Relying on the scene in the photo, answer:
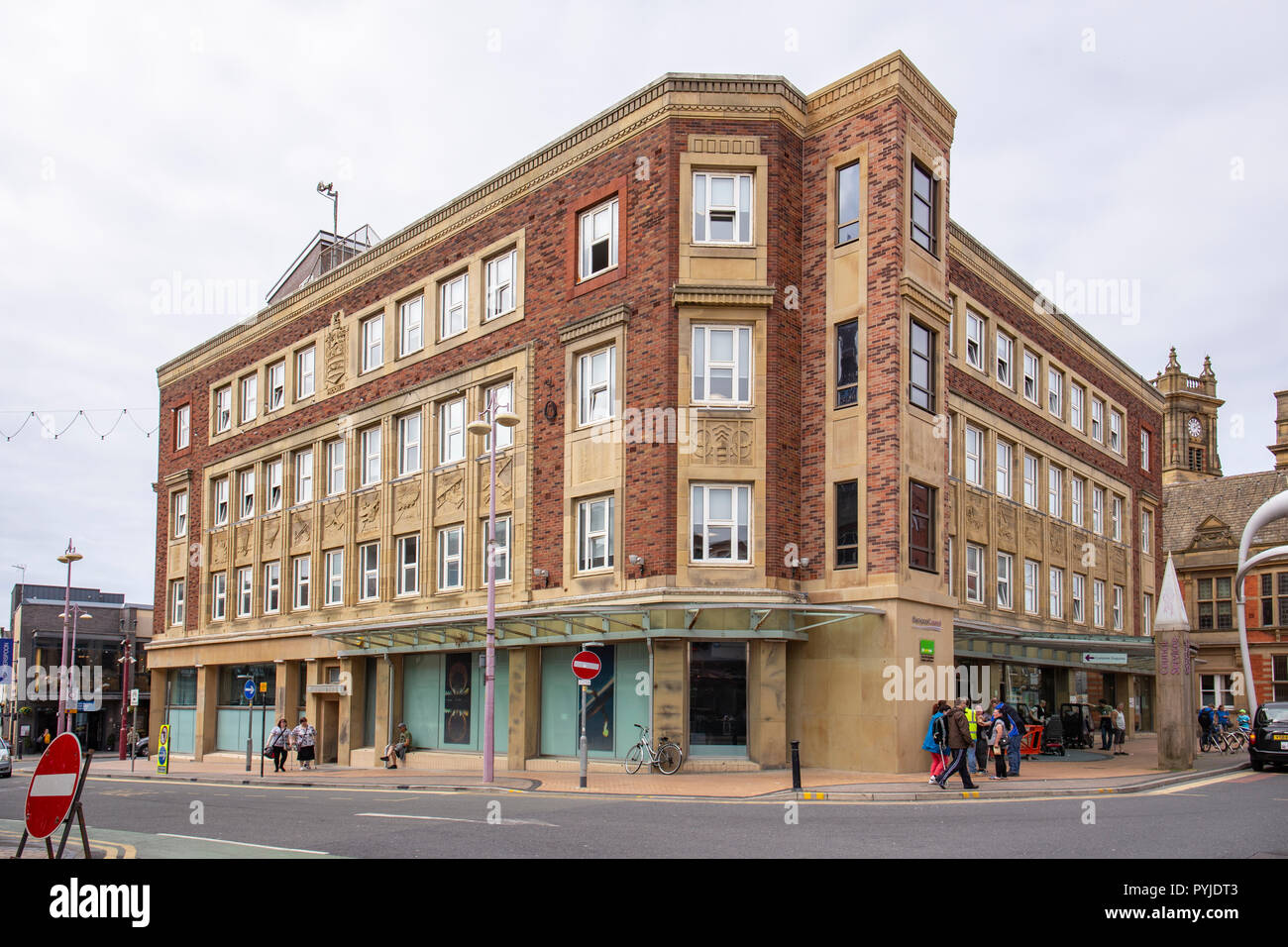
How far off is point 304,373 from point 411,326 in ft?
22.4

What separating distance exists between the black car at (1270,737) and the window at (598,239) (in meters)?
18.7

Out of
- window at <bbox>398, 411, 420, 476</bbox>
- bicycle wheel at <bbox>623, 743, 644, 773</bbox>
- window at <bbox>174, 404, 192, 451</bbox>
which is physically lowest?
bicycle wheel at <bbox>623, 743, 644, 773</bbox>

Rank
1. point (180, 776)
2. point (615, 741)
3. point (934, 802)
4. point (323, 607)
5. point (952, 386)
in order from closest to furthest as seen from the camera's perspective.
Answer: point (934, 802) < point (615, 741) < point (180, 776) < point (952, 386) < point (323, 607)

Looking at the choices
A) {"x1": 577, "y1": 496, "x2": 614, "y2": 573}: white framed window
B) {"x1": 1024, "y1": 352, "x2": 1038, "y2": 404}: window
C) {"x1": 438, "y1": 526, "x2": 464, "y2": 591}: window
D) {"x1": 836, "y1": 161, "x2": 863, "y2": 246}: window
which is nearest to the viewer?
{"x1": 836, "y1": 161, "x2": 863, "y2": 246}: window

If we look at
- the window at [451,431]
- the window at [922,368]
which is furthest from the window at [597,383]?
the window at [922,368]

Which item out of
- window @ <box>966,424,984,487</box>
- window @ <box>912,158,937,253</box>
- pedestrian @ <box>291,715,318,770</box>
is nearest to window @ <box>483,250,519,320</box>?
window @ <box>912,158,937,253</box>

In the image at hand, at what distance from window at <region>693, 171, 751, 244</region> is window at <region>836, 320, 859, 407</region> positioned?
331 cm

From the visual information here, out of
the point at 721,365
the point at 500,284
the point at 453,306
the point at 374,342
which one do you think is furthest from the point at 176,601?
the point at 721,365

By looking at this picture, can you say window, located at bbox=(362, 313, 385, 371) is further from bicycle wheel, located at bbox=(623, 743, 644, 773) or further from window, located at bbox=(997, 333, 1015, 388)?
window, located at bbox=(997, 333, 1015, 388)

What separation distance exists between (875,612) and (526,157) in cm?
1529

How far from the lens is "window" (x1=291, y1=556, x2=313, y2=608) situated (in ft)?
126
